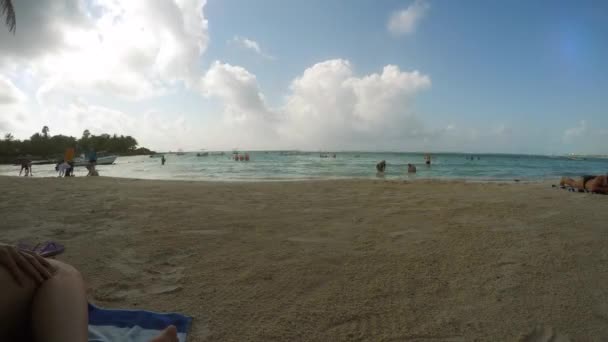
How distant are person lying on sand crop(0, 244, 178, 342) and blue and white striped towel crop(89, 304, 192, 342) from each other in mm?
811

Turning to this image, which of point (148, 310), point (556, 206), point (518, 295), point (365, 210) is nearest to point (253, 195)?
point (365, 210)

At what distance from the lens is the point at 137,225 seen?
15.9 feet

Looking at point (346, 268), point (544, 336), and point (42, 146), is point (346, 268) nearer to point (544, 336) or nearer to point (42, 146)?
point (544, 336)

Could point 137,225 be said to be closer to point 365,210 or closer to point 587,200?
point 365,210

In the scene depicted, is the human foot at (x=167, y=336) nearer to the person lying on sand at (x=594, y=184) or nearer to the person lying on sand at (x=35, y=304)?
the person lying on sand at (x=35, y=304)

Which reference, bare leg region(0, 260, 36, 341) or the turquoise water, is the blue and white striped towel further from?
the turquoise water

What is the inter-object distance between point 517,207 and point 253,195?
6181 millimetres

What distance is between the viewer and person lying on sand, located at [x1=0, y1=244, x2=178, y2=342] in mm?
1260

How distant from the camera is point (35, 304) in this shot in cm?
131

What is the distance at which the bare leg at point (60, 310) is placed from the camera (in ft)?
4.13

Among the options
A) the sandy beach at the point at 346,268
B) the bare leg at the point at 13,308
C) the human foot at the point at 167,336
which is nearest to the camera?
the bare leg at the point at 13,308

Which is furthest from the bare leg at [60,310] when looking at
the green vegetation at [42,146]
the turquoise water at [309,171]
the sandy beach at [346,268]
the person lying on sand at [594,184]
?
the green vegetation at [42,146]

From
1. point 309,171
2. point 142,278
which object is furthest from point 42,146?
point 142,278

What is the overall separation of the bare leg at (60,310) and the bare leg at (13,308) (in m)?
0.04
